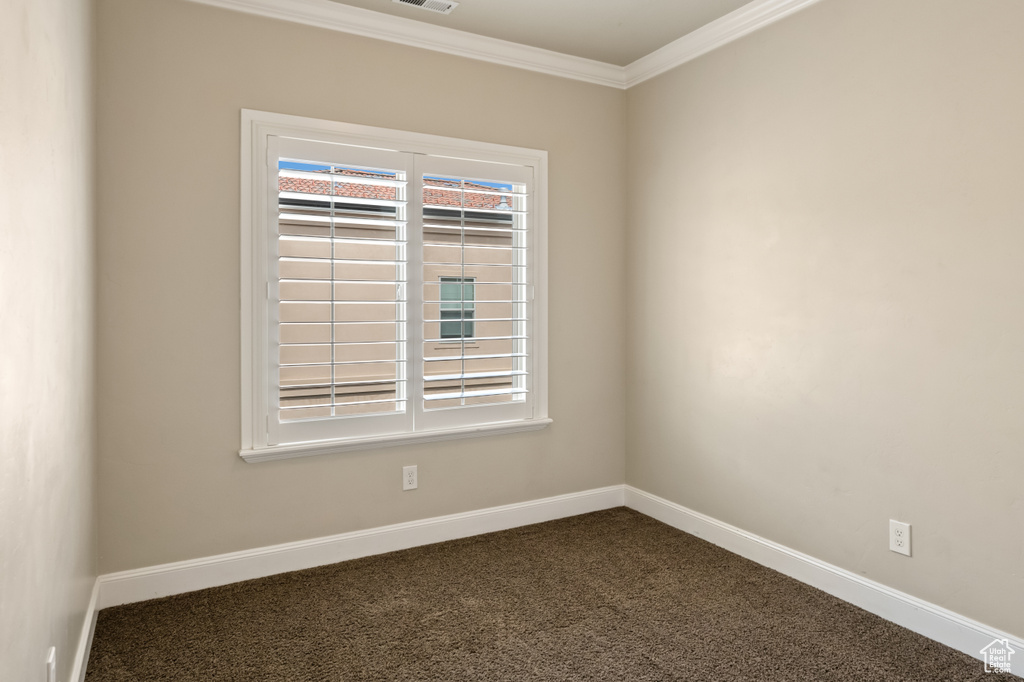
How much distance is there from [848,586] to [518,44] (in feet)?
9.66

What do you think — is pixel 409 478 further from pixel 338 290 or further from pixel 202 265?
pixel 202 265

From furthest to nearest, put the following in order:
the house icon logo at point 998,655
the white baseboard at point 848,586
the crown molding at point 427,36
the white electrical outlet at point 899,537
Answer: the crown molding at point 427,36
the white electrical outlet at point 899,537
the white baseboard at point 848,586
the house icon logo at point 998,655

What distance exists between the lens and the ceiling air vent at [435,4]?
9.55 feet

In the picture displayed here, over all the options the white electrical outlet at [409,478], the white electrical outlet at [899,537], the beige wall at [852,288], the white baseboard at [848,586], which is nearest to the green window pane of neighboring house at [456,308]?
the white electrical outlet at [409,478]

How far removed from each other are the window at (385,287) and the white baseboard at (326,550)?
0.43 m

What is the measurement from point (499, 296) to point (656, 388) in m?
1.02

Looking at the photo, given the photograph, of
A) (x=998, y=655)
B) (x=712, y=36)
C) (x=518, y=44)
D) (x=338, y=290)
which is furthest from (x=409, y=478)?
(x=712, y=36)

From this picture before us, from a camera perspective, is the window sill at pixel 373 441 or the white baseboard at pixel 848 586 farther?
the window sill at pixel 373 441

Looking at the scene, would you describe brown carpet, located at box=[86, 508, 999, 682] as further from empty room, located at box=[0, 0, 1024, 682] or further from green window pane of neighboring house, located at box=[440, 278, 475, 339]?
green window pane of neighboring house, located at box=[440, 278, 475, 339]

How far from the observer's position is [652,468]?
12.2 ft

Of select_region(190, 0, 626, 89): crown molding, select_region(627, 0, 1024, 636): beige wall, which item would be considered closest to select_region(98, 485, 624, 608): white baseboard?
select_region(627, 0, 1024, 636): beige wall

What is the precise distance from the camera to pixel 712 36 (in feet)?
10.5

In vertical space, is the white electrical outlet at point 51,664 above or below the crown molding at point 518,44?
below

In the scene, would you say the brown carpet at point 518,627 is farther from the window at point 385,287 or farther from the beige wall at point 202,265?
the window at point 385,287
